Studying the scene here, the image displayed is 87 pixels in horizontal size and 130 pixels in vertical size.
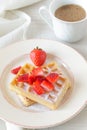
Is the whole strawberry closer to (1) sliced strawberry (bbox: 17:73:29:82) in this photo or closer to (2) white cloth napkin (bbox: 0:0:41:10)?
(1) sliced strawberry (bbox: 17:73:29:82)

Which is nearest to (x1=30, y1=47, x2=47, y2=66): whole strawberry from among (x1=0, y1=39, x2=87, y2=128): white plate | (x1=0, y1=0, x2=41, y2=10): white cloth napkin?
(x1=0, y1=39, x2=87, y2=128): white plate

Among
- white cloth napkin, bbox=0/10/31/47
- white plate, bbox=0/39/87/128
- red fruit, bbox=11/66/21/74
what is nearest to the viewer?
white plate, bbox=0/39/87/128

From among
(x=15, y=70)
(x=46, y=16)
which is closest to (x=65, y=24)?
(x=46, y=16)

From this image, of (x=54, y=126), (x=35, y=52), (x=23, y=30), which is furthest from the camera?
(x=23, y=30)

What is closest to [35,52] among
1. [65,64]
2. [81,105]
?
[65,64]

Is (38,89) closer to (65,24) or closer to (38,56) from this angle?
(38,56)

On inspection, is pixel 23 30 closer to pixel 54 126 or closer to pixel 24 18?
pixel 24 18

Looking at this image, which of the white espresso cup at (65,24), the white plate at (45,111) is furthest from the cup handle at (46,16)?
the white plate at (45,111)
